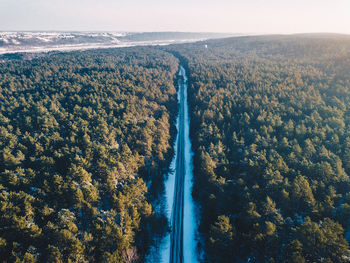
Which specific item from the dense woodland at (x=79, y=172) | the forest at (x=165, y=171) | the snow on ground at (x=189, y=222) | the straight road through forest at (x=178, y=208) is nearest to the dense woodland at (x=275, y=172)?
the forest at (x=165, y=171)

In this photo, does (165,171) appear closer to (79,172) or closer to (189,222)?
(189,222)

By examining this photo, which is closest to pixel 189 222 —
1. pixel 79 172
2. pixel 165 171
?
pixel 165 171

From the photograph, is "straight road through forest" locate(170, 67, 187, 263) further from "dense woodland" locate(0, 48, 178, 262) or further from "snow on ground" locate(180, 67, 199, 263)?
"dense woodland" locate(0, 48, 178, 262)

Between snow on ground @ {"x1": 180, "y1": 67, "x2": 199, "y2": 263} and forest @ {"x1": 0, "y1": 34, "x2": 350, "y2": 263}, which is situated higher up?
forest @ {"x1": 0, "y1": 34, "x2": 350, "y2": 263}

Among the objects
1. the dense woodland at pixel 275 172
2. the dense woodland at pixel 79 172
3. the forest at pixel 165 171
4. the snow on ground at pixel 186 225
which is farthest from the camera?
the snow on ground at pixel 186 225

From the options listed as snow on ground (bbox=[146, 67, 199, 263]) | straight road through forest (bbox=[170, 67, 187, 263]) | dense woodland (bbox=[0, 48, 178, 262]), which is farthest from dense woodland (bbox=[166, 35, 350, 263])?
dense woodland (bbox=[0, 48, 178, 262])

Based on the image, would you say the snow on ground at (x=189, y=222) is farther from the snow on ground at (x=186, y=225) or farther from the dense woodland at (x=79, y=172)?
the dense woodland at (x=79, y=172)

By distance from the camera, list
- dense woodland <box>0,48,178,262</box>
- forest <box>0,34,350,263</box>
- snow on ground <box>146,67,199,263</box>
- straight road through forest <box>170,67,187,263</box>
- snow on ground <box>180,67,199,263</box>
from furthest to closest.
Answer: straight road through forest <box>170,67,187,263</box>, snow on ground <box>180,67,199,263</box>, snow on ground <box>146,67,199,263</box>, forest <box>0,34,350,263</box>, dense woodland <box>0,48,178,262</box>
